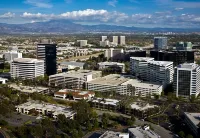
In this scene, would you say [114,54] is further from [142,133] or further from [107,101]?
[142,133]

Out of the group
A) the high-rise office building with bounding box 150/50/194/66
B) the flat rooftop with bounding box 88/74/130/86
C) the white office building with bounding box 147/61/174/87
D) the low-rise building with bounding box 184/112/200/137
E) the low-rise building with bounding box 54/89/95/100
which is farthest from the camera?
the high-rise office building with bounding box 150/50/194/66

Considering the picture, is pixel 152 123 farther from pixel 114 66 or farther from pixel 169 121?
pixel 114 66

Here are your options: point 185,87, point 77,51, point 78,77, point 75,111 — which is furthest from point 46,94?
point 77,51

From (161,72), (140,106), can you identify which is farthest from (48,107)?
(161,72)

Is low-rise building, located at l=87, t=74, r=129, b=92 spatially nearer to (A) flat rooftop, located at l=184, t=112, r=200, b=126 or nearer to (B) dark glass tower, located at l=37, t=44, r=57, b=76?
(B) dark glass tower, located at l=37, t=44, r=57, b=76

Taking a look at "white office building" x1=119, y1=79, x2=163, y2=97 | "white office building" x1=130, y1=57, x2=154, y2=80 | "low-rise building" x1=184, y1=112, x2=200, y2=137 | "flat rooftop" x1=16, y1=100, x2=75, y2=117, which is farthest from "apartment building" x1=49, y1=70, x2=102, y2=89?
"low-rise building" x1=184, y1=112, x2=200, y2=137
